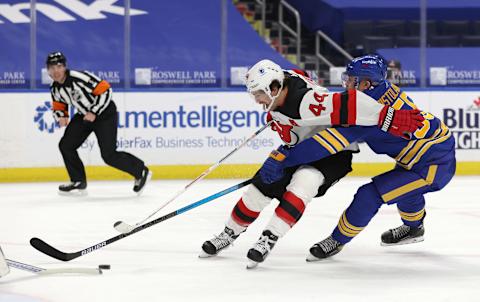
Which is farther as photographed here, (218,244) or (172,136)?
(172,136)

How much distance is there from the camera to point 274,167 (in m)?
3.86

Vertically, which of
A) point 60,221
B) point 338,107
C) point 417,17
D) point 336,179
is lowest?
point 60,221

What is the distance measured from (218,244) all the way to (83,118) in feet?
10.9

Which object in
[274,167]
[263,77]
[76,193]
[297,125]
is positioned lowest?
[76,193]

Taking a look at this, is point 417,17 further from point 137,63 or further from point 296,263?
point 296,263

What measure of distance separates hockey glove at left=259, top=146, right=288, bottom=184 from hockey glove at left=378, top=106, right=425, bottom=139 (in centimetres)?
41

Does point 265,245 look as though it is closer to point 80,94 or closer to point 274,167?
point 274,167

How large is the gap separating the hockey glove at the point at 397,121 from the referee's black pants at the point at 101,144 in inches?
143

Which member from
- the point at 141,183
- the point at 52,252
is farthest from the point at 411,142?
the point at 141,183

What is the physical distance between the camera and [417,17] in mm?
8898

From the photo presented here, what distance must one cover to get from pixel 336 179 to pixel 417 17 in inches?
206

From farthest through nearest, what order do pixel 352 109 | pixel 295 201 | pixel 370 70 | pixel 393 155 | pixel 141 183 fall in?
pixel 141 183, pixel 393 155, pixel 370 70, pixel 295 201, pixel 352 109

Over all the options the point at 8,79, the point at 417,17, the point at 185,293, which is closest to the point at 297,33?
the point at 417,17

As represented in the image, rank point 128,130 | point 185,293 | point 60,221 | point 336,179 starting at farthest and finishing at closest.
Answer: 1. point 128,130
2. point 60,221
3. point 336,179
4. point 185,293
